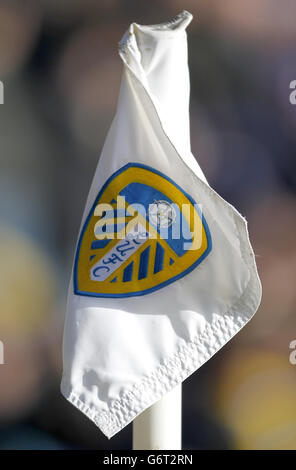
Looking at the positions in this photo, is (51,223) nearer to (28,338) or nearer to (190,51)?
(28,338)

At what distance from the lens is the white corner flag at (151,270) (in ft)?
3.33

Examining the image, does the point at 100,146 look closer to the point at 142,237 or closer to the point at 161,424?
the point at 142,237

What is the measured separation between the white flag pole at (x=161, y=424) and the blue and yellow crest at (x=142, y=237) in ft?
0.75

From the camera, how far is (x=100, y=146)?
5.13ft

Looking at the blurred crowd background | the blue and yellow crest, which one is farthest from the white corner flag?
the blurred crowd background

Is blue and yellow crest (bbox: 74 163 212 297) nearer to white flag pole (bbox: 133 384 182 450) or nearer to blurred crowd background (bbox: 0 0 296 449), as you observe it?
white flag pole (bbox: 133 384 182 450)

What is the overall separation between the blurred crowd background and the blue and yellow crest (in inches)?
20.2

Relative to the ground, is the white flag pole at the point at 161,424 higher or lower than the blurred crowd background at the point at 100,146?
lower

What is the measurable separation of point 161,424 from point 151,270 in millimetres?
303

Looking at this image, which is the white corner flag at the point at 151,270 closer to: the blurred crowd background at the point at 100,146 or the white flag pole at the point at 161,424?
the white flag pole at the point at 161,424

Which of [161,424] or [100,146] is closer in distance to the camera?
[161,424]

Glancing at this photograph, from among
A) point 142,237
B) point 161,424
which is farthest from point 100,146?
point 161,424

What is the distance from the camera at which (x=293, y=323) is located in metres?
1.54

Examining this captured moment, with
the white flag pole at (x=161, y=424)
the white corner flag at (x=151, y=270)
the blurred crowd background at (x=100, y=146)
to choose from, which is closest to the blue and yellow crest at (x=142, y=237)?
the white corner flag at (x=151, y=270)
